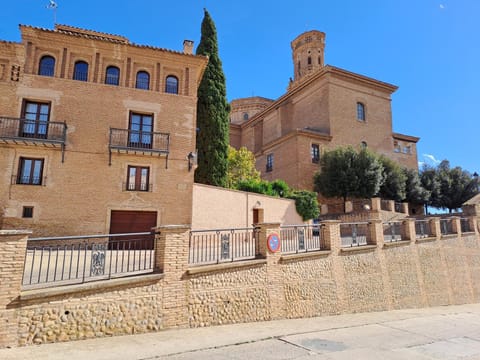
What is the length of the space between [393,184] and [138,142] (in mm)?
20843

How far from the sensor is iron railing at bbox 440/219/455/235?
16633 millimetres

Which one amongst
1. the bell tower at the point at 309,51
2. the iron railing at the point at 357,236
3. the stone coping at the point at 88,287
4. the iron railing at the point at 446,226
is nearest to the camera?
the stone coping at the point at 88,287

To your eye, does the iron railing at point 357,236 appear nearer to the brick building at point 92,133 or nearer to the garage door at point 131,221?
the brick building at point 92,133

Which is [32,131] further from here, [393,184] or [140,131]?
[393,184]

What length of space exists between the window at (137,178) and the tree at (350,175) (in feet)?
50.6

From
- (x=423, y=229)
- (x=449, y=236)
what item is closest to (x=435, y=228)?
(x=423, y=229)

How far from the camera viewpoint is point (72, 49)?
14.7m

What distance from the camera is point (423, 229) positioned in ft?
50.9

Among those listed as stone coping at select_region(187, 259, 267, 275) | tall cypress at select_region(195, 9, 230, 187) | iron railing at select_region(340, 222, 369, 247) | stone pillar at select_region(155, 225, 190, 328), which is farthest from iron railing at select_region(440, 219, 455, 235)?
stone pillar at select_region(155, 225, 190, 328)

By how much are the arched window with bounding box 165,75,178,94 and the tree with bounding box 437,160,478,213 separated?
2620 centimetres

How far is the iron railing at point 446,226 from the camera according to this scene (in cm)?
1663

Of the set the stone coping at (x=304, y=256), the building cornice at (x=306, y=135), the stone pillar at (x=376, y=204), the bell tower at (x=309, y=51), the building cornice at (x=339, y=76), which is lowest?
the stone coping at (x=304, y=256)

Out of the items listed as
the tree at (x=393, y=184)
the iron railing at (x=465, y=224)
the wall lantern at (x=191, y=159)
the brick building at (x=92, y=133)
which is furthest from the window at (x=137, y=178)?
→ the tree at (x=393, y=184)

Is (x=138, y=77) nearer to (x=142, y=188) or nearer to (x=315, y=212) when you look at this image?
(x=142, y=188)
